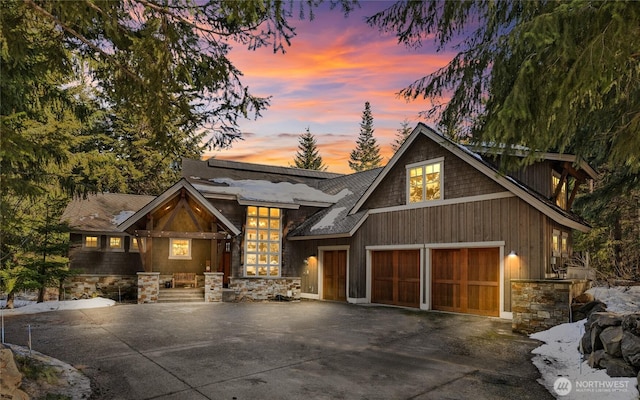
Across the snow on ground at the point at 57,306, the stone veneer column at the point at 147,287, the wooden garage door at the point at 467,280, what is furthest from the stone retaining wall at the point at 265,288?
the wooden garage door at the point at 467,280

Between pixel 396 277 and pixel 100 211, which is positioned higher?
pixel 100 211

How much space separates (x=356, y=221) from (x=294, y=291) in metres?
4.25

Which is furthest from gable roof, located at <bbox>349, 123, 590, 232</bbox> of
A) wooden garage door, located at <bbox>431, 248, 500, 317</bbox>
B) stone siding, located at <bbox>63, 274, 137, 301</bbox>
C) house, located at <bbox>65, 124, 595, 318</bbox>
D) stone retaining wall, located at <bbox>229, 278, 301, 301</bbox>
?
stone siding, located at <bbox>63, 274, 137, 301</bbox>

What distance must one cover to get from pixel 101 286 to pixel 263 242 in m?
7.25

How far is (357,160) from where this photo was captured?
2199 inches

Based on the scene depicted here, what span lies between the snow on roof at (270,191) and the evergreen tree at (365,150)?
3255cm

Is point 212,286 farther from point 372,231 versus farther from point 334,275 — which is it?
point 372,231

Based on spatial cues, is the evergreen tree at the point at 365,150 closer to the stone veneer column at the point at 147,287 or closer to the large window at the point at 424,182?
the large window at the point at 424,182

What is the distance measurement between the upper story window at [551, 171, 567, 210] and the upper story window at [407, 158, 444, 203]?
140 inches

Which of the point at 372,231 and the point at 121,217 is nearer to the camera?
the point at 372,231

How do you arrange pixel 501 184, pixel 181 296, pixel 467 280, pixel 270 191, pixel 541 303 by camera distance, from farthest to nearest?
1. pixel 270 191
2. pixel 181 296
3. pixel 467 280
4. pixel 501 184
5. pixel 541 303

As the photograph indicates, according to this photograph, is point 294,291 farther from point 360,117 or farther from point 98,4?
point 360,117

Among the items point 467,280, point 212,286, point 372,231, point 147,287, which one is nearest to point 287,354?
→ point 467,280

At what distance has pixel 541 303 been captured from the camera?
384 inches
